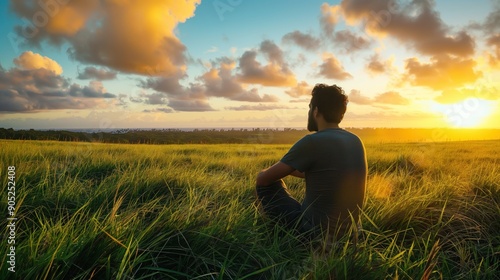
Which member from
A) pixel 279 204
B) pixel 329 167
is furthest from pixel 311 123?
pixel 279 204

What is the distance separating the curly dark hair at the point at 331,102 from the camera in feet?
11.6

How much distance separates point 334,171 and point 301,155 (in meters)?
0.35

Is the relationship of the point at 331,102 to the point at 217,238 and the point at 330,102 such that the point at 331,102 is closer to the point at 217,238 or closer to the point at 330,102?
the point at 330,102

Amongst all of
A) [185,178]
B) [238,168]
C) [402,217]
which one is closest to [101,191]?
[185,178]

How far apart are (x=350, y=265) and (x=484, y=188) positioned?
14.2 feet

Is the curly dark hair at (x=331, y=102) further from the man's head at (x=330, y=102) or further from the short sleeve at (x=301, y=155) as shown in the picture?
the short sleeve at (x=301, y=155)

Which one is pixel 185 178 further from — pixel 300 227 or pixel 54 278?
pixel 54 278

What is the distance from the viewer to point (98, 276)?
2.18 m

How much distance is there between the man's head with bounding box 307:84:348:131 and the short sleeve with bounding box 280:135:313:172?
364mm

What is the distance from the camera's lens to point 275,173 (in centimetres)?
371

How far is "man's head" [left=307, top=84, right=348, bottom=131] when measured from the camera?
11.6ft

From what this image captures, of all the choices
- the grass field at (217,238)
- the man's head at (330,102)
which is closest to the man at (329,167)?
the man's head at (330,102)

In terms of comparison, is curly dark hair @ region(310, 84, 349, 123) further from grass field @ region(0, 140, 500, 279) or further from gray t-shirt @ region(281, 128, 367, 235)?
grass field @ region(0, 140, 500, 279)

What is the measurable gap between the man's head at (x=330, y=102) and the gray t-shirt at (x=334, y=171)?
0.16 metres
